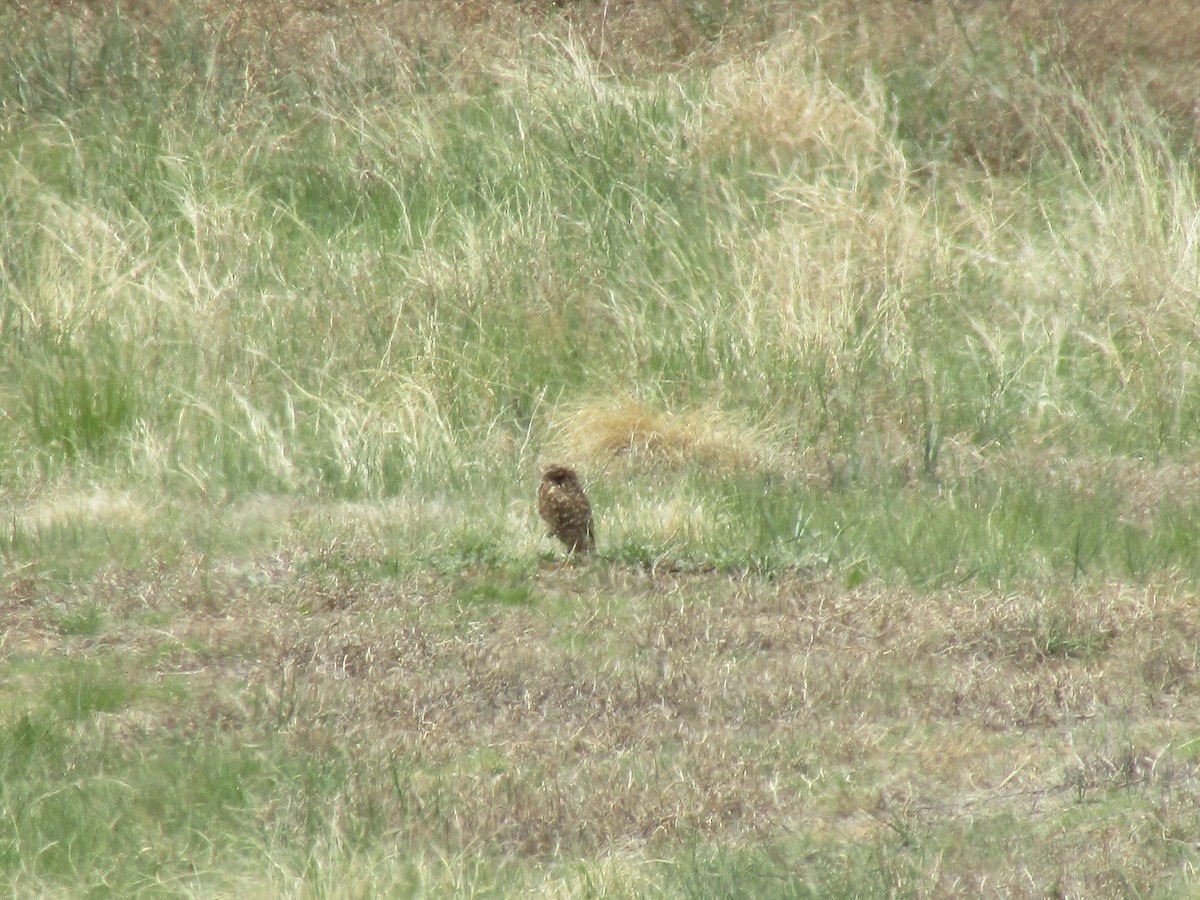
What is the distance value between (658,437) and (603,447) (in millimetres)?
243

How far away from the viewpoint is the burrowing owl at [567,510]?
6.52 m

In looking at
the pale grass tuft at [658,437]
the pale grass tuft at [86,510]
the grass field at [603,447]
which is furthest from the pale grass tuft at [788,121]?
the pale grass tuft at [86,510]

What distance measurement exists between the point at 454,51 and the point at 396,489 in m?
5.12

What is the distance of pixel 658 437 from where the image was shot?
7.86 m

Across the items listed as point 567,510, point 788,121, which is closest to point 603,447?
point 567,510

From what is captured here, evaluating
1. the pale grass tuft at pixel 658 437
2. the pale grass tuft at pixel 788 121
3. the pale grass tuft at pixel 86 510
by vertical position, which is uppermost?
the pale grass tuft at pixel 788 121

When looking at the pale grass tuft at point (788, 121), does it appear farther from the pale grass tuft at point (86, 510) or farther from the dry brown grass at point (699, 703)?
the dry brown grass at point (699, 703)

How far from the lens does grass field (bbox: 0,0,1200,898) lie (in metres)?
4.51

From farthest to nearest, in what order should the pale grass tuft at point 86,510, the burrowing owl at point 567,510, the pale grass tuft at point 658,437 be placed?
1. the pale grass tuft at point 658,437
2. the pale grass tuft at point 86,510
3. the burrowing owl at point 567,510

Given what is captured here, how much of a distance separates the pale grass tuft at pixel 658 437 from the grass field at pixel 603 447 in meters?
0.04

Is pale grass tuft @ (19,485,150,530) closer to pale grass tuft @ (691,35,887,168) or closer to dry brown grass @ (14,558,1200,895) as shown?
dry brown grass @ (14,558,1200,895)

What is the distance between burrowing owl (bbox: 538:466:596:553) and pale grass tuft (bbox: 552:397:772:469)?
1.25 m

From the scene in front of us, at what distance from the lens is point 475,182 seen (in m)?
10.3

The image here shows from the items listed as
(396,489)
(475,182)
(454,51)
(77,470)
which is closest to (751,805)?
(396,489)
